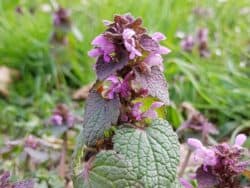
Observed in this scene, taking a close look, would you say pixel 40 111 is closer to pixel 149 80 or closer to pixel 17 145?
pixel 17 145

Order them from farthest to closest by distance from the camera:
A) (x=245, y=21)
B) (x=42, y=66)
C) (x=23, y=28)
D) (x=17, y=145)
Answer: (x=245, y=21), (x=23, y=28), (x=42, y=66), (x=17, y=145)

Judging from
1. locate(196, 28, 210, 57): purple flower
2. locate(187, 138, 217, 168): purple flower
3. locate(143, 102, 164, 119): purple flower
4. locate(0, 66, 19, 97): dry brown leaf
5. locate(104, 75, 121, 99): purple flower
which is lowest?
locate(187, 138, 217, 168): purple flower

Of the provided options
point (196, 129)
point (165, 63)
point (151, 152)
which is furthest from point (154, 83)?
point (165, 63)

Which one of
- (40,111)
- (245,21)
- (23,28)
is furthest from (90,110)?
(245,21)

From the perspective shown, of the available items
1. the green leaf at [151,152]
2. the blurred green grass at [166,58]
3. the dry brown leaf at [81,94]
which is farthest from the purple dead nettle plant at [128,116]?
the dry brown leaf at [81,94]

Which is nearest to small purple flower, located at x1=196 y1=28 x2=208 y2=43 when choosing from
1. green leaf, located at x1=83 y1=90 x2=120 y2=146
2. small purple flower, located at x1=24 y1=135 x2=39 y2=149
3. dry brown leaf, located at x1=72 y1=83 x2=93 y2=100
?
dry brown leaf, located at x1=72 y1=83 x2=93 y2=100

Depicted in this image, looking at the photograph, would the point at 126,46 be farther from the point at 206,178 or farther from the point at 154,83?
the point at 206,178

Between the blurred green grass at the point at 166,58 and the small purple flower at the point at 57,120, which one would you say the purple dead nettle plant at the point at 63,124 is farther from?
Answer: the blurred green grass at the point at 166,58

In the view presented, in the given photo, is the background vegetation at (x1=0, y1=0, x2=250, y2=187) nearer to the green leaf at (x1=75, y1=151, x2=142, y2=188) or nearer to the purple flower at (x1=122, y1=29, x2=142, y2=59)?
the green leaf at (x1=75, y1=151, x2=142, y2=188)
